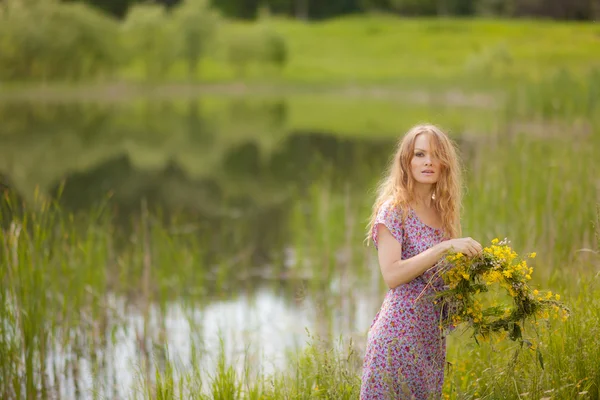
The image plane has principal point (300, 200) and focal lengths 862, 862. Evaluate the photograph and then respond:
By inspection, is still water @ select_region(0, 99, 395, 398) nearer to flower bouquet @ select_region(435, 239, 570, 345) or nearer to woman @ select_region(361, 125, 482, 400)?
woman @ select_region(361, 125, 482, 400)

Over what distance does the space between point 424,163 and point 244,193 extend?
11.5 metres

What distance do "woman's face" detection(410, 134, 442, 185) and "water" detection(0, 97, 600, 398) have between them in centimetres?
112

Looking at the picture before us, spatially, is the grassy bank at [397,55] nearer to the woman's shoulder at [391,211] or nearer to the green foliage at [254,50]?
the green foliage at [254,50]

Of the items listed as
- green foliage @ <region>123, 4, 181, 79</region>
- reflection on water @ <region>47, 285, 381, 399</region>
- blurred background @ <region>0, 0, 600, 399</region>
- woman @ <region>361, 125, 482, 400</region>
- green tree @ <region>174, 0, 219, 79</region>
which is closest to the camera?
woman @ <region>361, 125, 482, 400</region>

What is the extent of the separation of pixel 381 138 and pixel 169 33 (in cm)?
2873

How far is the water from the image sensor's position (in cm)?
589

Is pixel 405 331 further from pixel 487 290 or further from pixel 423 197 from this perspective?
pixel 423 197

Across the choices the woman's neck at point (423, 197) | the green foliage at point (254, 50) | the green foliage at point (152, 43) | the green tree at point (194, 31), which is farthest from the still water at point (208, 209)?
the green foliage at point (254, 50)

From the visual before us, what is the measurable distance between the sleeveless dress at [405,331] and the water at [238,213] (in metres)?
1.00

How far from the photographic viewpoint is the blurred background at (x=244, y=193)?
4.73m

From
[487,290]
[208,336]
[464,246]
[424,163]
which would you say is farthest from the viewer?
[208,336]

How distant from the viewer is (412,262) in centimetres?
284

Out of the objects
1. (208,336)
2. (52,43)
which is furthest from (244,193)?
(52,43)

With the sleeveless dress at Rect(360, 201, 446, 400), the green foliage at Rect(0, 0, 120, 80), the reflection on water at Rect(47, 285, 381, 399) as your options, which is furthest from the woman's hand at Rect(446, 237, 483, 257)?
the green foliage at Rect(0, 0, 120, 80)
